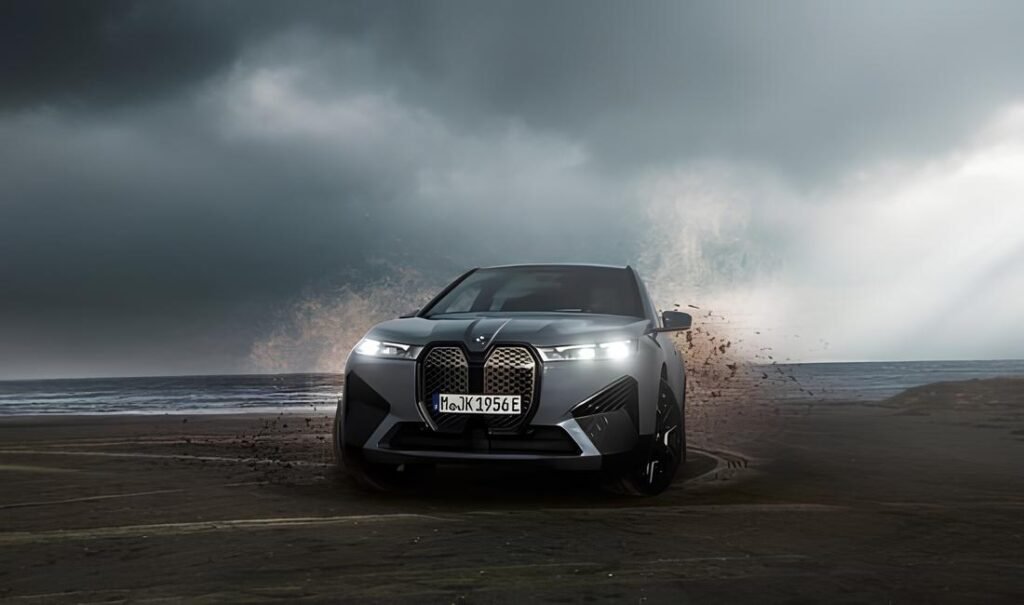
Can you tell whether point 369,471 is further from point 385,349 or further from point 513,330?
point 513,330

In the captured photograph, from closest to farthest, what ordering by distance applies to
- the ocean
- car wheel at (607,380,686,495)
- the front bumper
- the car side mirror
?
1. the front bumper
2. car wheel at (607,380,686,495)
3. the car side mirror
4. the ocean

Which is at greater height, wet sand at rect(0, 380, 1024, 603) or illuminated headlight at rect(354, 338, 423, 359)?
illuminated headlight at rect(354, 338, 423, 359)

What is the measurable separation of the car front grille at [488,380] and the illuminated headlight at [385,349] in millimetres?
226

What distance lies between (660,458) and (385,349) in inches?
82.0

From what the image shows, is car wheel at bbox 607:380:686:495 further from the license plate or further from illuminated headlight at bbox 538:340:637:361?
the license plate

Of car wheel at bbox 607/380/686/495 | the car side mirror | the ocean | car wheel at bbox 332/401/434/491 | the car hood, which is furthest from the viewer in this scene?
the ocean

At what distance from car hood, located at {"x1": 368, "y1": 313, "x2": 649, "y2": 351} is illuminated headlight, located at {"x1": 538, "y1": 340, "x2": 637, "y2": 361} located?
Answer: 0.12 ft

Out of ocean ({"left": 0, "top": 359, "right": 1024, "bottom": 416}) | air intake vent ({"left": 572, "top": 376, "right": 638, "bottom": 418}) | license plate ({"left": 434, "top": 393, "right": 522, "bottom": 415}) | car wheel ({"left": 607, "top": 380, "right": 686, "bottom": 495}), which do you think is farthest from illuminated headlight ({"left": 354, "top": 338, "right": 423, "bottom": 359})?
ocean ({"left": 0, "top": 359, "right": 1024, "bottom": 416})

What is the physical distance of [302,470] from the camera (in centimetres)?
848

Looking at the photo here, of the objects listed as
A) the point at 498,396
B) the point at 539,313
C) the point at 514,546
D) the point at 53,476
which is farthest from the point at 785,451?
the point at 53,476

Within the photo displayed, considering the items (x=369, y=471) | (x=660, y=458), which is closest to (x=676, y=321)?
(x=660, y=458)

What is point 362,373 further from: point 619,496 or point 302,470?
point 302,470

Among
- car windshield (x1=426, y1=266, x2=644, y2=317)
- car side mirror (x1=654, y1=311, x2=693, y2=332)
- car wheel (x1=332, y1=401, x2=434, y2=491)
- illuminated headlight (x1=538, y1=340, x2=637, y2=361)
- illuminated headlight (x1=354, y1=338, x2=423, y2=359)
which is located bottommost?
car wheel (x1=332, y1=401, x2=434, y2=491)

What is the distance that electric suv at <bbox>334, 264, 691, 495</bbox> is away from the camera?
5.72 m
